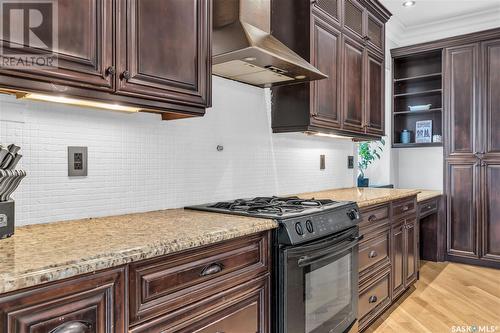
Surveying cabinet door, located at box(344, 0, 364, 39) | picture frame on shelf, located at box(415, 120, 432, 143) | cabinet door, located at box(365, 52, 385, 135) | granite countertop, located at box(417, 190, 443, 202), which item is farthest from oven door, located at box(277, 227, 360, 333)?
picture frame on shelf, located at box(415, 120, 432, 143)

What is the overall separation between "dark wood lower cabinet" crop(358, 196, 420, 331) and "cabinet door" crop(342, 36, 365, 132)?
0.71 meters

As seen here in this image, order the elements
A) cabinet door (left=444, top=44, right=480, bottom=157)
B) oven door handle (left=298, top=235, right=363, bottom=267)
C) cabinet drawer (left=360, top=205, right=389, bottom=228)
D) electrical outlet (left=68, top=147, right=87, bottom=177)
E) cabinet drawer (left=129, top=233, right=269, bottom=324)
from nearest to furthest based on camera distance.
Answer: cabinet drawer (left=129, top=233, right=269, bottom=324) < electrical outlet (left=68, top=147, right=87, bottom=177) < oven door handle (left=298, top=235, right=363, bottom=267) < cabinet drawer (left=360, top=205, right=389, bottom=228) < cabinet door (left=444, top=44, right=480, bottom=157)

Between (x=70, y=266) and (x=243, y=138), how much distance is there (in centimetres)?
162

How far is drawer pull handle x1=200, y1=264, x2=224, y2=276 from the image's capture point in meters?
1.31

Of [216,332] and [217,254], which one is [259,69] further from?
[216,332]

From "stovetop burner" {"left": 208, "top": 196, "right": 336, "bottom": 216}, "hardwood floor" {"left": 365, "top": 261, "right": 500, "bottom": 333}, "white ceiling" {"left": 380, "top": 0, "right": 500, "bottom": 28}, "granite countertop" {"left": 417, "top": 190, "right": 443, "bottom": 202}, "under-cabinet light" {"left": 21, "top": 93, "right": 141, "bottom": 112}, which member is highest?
"white ceiling" {"left": 380, "top": 0, "right": 500, "bottom": 28}

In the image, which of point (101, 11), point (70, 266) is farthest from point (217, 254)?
point (101, 11)

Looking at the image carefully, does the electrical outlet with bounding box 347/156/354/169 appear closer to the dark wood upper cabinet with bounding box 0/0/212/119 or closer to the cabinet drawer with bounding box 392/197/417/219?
the cabinet drawer with bounding box 392/197/417/219

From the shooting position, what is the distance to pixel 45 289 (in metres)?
0.88

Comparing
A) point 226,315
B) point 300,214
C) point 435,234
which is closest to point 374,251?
point 300,214

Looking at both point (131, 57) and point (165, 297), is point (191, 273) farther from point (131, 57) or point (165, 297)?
point (131, 57)

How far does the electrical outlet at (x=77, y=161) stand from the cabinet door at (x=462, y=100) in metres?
3.93

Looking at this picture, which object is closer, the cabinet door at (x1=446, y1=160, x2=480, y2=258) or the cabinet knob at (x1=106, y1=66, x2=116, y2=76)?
the cabinet knob at (x1=106, y1=66, x2=116, y2=76)

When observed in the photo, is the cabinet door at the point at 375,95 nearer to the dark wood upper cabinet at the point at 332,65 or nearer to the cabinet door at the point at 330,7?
the dark wood upper cabinet at the point at 332,65
